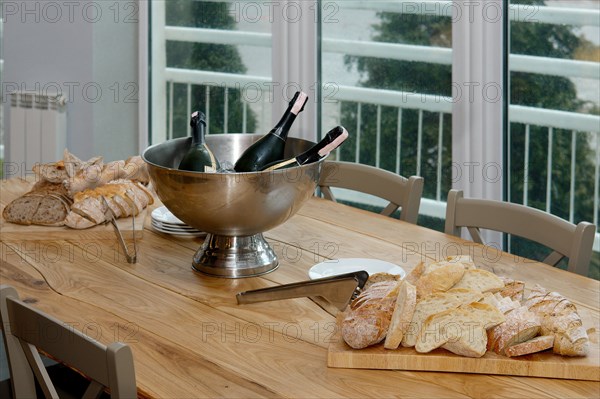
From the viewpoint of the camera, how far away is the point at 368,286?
172cm

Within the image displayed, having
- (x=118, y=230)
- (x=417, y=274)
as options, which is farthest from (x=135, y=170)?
(x=417, y=274)

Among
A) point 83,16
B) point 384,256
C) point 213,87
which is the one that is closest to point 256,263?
point 384,256

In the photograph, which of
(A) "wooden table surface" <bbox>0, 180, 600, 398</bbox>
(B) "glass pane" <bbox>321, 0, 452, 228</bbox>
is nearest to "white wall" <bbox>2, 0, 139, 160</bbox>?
(B) "glass pane" <bbox>321, 0, 452, 228</bbox>

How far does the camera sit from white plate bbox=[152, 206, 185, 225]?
2242mm

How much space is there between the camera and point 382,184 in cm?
259

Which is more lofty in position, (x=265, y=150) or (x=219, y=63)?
(x=219, y=63)

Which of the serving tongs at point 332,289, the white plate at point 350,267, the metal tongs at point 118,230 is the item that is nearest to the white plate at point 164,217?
the metal tongs at point 118,230

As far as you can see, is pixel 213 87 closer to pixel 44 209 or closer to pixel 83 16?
pixel 83 16

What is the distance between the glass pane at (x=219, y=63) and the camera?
3840 mm

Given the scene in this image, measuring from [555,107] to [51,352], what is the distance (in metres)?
2.10

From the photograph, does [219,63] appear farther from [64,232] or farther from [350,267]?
[350,267]

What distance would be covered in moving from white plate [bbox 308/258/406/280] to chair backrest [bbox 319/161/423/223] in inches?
21.1

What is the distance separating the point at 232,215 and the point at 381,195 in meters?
0.84

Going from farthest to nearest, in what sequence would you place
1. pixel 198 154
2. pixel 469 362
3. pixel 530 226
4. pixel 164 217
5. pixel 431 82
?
1. pixel 431 82
2. pixel 164 217
3. pixel 530 226
4. pixel 198 154
5. pixel 469 362
